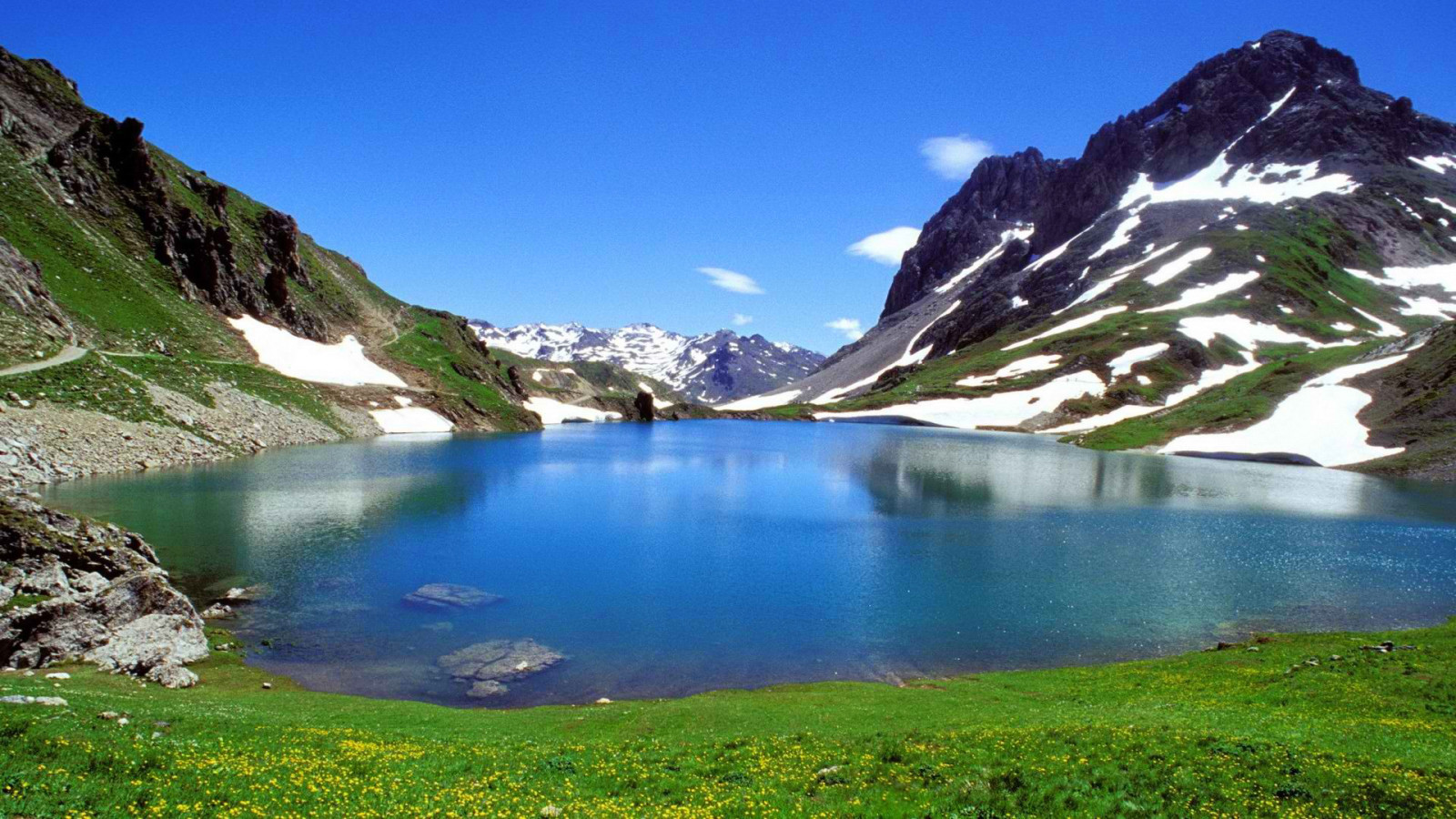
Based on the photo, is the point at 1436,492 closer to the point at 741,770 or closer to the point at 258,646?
the point at 741,770

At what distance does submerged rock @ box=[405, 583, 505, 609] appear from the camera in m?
36.2

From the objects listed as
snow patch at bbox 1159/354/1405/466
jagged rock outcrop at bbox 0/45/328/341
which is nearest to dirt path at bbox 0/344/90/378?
jagged rock outcrop at bbox 0/45/328/341

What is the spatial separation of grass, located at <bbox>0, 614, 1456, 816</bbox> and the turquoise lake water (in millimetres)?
5392

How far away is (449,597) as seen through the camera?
3712 cm

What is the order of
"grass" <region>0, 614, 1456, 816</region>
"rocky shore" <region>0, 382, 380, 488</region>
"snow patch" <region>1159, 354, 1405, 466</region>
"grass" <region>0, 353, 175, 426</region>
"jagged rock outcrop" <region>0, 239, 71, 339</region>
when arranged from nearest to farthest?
"grass" <region>0, 614, 1456, 816</region>, "rocky shore" <region>0, 382, 380, 488</region>, "grass" <region>0, 353, 175, 426</region>, "jagged rock outcrop" <region>0, 239, 71, 339</region>, "snow patch" <region>1159, 354, 1405, 466</region>

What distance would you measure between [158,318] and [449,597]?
308 feet

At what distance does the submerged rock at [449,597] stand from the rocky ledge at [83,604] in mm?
9221

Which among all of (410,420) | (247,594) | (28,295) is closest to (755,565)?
(247,594)

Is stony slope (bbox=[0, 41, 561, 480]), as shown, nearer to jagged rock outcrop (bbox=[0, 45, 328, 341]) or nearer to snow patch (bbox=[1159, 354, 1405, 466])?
jagged rock outcrop (bbox=[0, 45, 328, 341])

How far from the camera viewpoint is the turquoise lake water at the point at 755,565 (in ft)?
102

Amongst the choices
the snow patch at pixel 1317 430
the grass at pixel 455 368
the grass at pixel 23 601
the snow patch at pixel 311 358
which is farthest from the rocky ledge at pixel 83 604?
the snow patch at pixel 1317 430

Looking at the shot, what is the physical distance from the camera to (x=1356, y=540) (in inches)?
2147

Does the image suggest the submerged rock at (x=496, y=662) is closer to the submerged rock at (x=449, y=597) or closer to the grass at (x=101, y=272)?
the submerged rock at (x=449, y=597)

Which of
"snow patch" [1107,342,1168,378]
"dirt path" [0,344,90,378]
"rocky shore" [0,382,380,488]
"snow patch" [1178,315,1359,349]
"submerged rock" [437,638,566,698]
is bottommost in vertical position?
→ "submerged rock" [437,638,566,698]
